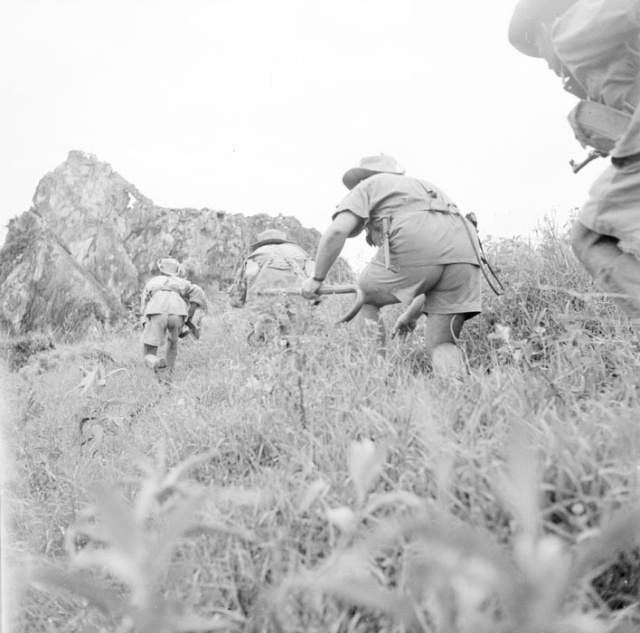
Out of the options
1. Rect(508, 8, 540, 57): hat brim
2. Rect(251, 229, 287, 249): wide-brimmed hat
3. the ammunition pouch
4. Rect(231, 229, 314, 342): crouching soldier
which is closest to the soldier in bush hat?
Rect(508, 8, 540, 57): hat brim

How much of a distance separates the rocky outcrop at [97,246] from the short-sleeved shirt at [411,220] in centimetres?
1749

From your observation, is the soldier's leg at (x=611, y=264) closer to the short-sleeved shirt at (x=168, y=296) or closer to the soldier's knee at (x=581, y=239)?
the soldier's knee at (x=581, y=239)

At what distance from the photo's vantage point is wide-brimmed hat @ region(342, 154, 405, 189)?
14.2 feet

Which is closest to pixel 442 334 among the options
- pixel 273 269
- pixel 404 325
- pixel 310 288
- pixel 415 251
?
pixel 415 251

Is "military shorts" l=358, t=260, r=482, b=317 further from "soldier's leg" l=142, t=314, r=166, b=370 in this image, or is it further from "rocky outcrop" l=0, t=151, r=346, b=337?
"rocky outcrop" l=0, t=151, r=346, b=337

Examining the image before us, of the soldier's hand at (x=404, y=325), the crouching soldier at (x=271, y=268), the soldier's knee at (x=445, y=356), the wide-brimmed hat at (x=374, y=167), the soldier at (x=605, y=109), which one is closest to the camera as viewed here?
the soldier at (x=605, y=109)

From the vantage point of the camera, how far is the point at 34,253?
77.2 ft

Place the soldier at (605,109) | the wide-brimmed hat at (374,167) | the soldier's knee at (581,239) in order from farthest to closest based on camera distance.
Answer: the wide-brimmed hat at (374,167) → the soldier's knee at (581,239) → the soldier at (605,109)

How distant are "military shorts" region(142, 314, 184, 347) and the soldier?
6025mm

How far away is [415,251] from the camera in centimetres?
380

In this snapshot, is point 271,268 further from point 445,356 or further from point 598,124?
point 598,124

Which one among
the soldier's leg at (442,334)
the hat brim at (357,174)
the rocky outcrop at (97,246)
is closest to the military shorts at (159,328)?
the hat brim at (357,174)

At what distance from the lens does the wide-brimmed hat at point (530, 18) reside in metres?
2.56

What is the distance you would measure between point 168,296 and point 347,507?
6644 millimetres
